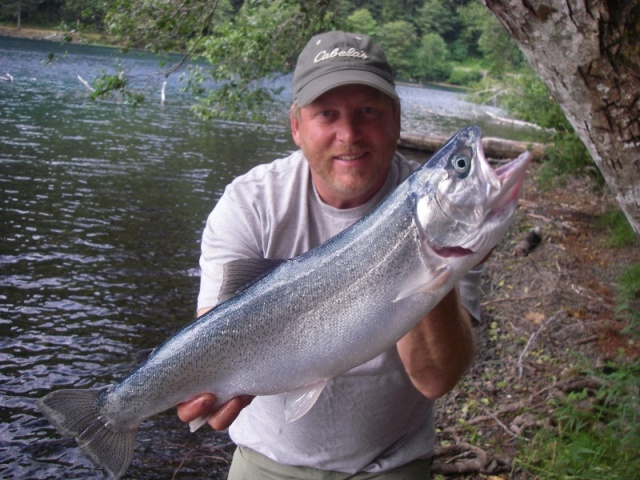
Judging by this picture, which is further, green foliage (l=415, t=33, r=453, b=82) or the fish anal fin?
green foliage (l=415, t=33, r=453, b=82)

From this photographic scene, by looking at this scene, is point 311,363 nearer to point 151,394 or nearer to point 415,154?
point 151,394

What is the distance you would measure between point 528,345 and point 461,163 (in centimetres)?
505

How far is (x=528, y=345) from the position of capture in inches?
270

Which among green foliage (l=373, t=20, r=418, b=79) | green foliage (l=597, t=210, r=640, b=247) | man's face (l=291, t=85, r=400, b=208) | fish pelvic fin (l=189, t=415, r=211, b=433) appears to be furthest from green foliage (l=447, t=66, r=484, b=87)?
fish pelvic fin (l=189, t=415, r=211, b=433)

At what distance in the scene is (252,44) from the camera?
12.9m

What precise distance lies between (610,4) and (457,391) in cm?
486

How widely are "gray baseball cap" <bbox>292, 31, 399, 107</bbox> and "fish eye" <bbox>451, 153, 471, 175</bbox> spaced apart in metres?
1.03

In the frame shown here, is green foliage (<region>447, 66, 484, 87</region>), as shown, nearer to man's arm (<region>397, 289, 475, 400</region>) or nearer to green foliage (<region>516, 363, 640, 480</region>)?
green foliage (<region>516, 363, 640, 480</region>)

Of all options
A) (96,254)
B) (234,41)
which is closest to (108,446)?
(96,254)

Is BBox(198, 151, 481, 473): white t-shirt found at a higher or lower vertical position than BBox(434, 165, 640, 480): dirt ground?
higher

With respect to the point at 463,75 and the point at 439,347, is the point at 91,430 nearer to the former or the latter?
the point at 439,347

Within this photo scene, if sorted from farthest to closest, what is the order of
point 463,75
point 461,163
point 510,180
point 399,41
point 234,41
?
point 463,75, point 399,41, point 234,41, point 461,163, point 510,180

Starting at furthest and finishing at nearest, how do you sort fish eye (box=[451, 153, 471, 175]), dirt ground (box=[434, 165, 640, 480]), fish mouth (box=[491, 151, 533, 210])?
dirt ground (box=[434, 165, 640, 480]) < fish eye (box=[451, 153, 471, 175]) < fish mouth (box=[491, 151, 533, 210])

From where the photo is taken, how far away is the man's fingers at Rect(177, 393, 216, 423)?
2768 mm
